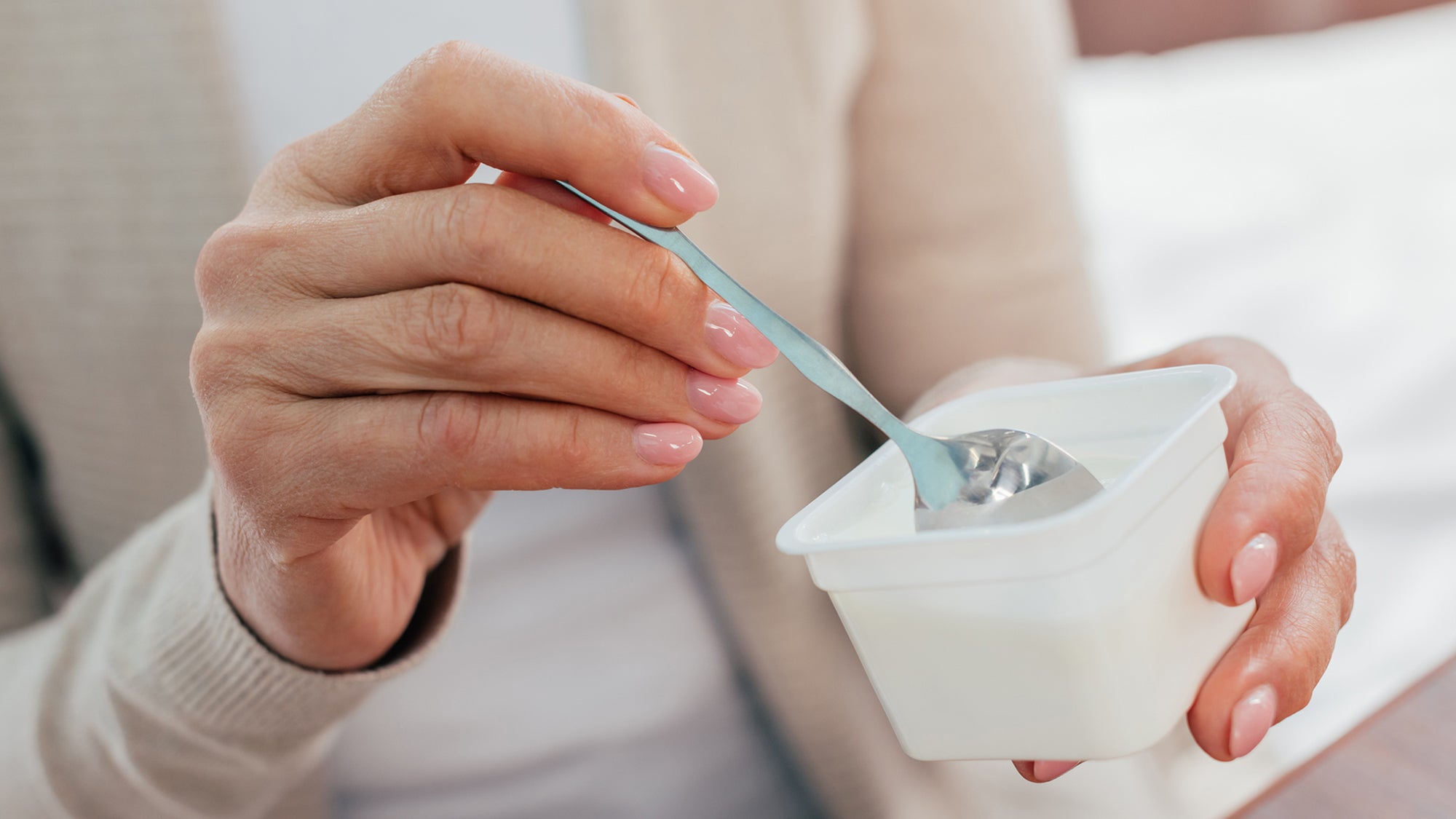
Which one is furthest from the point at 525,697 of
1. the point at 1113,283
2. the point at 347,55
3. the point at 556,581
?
the point at 1113,283

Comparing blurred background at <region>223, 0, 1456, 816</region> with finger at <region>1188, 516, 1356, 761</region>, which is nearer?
finger at <region>1188, 516, 1356, 761</region>

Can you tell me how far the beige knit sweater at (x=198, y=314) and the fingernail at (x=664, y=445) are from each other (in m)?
0.16

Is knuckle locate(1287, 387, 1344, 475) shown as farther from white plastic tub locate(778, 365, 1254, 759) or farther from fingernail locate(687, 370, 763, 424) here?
fingernail locate(687, 370, 763, 424)

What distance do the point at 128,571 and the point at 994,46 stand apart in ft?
1.75

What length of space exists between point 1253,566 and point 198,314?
0.40 metres

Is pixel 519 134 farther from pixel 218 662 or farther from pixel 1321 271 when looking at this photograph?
pixel 1321 271

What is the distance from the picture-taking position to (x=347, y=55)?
0.45 meters

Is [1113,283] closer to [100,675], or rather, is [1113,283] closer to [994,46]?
[994,46]

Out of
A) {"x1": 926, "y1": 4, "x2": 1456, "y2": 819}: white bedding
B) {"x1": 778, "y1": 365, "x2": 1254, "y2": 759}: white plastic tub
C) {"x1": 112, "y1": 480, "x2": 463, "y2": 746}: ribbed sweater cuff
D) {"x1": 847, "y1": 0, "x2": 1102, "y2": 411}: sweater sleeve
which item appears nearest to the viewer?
{"x1": 778, "y1": 365, "x2": 1254, "y2": 759}: white plastic tub

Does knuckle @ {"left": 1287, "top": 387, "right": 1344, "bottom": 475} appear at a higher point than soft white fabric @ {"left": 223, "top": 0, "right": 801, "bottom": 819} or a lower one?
higher

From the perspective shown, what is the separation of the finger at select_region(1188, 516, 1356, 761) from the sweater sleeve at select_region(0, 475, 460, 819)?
0.25 m

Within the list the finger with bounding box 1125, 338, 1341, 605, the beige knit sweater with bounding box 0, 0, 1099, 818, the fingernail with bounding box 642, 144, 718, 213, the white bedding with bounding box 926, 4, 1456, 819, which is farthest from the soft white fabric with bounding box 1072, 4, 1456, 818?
the fingernail with bounding box 642, 144, 718, 213

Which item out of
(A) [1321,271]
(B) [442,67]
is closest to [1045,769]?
(B) [442,67]

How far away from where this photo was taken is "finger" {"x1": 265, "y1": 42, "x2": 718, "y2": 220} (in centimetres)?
21
